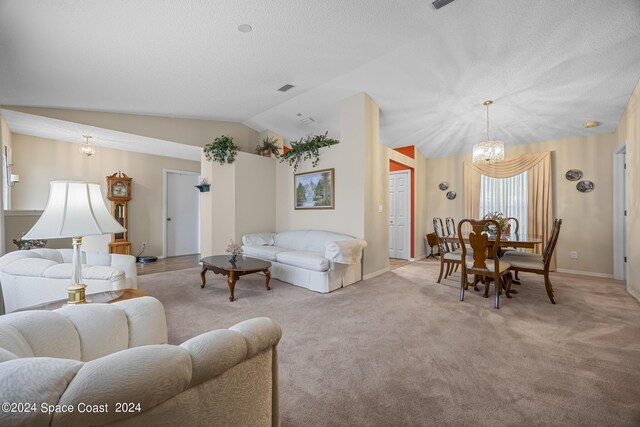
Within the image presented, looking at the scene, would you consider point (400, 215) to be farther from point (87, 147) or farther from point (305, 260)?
point (87, 147)

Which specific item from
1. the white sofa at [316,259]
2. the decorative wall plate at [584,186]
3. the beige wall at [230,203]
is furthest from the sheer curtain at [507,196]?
the beige wall at [230,203]

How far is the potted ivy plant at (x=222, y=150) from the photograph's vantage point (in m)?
5.04

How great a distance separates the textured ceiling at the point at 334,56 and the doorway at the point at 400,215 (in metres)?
1.77

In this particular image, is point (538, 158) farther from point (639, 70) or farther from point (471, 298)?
point (471, 298)

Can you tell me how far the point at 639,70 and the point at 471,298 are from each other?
310cm

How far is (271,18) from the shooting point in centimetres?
253

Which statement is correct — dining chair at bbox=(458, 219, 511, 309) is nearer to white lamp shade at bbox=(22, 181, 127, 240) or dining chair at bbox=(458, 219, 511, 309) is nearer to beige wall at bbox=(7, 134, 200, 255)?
white lamp shade at bbox=(22, 181, 127, 240)

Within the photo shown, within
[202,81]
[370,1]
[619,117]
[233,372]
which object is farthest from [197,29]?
[619,117]

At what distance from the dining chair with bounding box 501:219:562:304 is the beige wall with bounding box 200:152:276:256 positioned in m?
4.29

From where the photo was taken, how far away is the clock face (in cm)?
550

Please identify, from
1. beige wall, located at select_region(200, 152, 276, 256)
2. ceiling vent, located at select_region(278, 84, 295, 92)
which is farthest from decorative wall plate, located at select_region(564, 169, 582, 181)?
beige wall, located at select_region(200, 152, 276, 256)

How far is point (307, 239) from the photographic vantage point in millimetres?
4660

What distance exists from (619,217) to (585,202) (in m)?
0.50

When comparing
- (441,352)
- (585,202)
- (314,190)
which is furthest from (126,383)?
(585,202)
